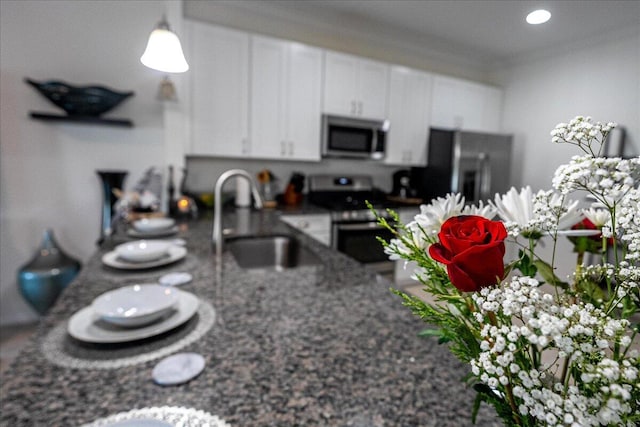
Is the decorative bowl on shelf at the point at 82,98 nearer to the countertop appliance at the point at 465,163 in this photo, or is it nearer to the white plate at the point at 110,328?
the white plate at the point at 110,328

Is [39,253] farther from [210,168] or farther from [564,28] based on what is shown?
[564,28]

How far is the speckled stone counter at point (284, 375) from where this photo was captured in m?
0.50

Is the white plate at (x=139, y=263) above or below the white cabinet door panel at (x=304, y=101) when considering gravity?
below

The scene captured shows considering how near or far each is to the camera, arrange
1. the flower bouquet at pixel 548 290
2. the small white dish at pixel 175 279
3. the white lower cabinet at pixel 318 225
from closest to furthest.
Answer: the flower bouquet at pixel 548 290 → the small white dish at pixel 175 279 → the white lower cabinet at pixel 318 225

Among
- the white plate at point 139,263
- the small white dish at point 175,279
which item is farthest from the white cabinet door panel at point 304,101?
the small white dish at point 175,279

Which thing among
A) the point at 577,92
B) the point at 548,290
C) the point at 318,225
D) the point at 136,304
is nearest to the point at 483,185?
the point at 577,92

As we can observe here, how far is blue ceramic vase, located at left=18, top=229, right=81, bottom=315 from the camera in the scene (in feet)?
6.69

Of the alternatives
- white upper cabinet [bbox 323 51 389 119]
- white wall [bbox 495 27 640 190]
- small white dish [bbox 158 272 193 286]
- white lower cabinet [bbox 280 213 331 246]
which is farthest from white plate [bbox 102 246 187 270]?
white upper cabinet [bbox 323 51 389 119]

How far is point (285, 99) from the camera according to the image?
2.87 metres

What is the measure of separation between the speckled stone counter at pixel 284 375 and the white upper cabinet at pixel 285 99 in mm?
2114

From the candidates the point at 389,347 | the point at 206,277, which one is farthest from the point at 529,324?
the point at 206,277

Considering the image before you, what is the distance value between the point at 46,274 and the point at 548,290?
107 inches

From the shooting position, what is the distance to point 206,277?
1.08 m

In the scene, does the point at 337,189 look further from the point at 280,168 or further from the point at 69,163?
the point at 69,163
